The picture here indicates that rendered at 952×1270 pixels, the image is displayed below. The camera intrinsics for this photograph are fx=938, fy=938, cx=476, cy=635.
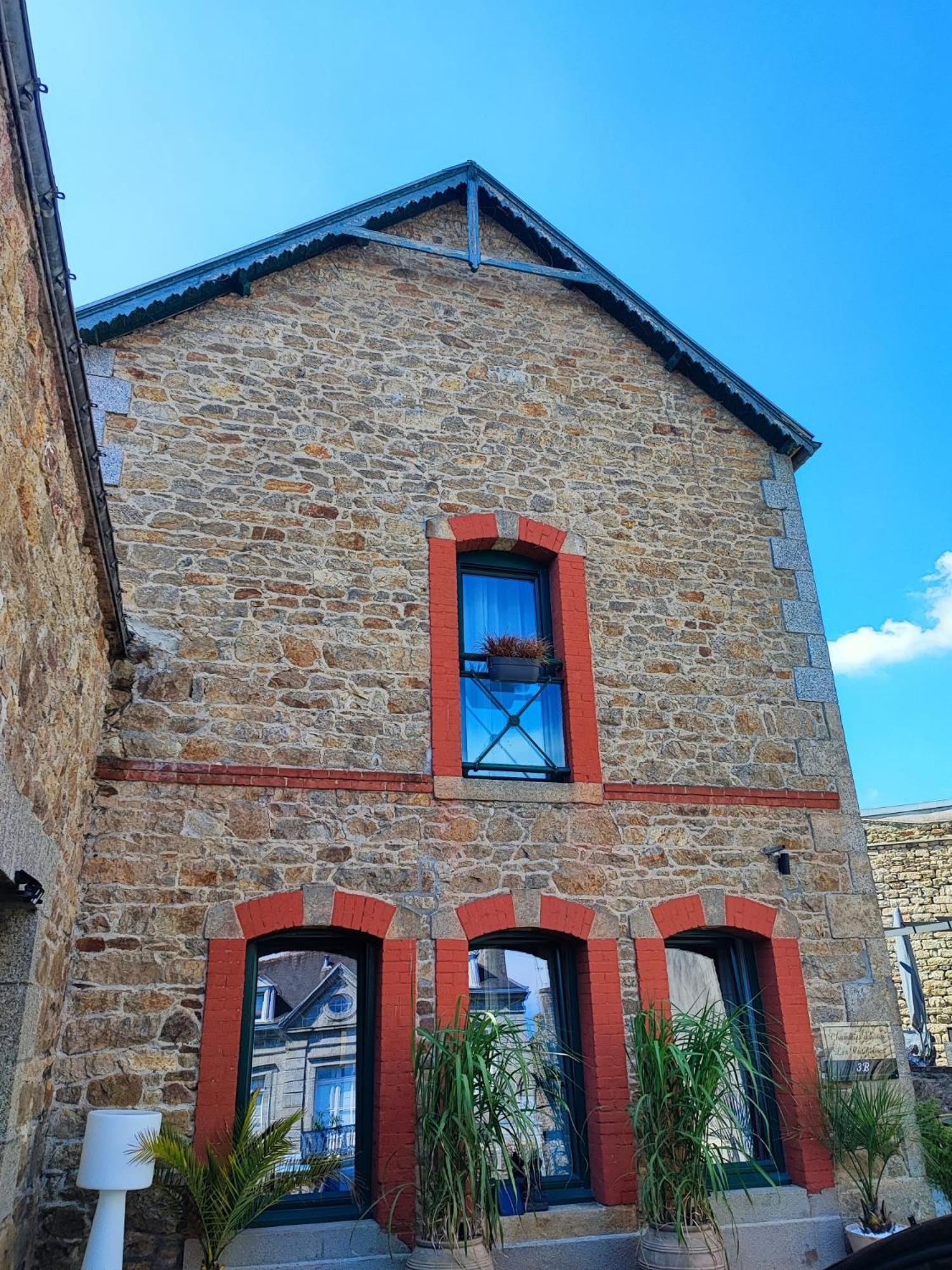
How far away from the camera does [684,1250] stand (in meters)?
4.76

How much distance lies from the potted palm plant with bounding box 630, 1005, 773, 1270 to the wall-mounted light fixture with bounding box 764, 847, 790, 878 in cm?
146

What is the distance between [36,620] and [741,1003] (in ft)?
16.4

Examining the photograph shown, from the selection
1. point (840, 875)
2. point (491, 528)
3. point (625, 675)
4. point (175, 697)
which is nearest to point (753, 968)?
point (840, 875)

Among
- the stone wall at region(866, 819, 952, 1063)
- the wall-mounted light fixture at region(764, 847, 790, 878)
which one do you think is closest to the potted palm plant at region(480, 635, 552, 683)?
the wall-mounted light fixture at region(764, 847, 790, 878)

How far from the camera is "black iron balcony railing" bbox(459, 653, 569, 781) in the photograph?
6352 mm

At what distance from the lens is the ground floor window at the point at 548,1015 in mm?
5527

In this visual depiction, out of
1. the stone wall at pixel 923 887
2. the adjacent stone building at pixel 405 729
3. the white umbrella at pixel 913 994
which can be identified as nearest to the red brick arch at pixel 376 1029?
the adjacent stone building at pixel 405 729

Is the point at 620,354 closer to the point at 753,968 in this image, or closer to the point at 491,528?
the point at 491,528

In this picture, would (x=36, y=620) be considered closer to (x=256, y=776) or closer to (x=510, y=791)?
(x=256, y=776)

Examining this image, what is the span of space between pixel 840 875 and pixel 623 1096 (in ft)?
7.20

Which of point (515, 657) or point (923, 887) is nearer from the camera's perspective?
point (515, 657)

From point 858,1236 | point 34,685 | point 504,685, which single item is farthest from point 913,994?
point 34,685

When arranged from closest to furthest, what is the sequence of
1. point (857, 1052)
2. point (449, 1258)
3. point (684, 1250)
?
point (449, 1258), point (684, 1250), point (857, 1052)

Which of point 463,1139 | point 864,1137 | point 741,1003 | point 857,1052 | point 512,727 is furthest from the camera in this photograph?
point 512,727
